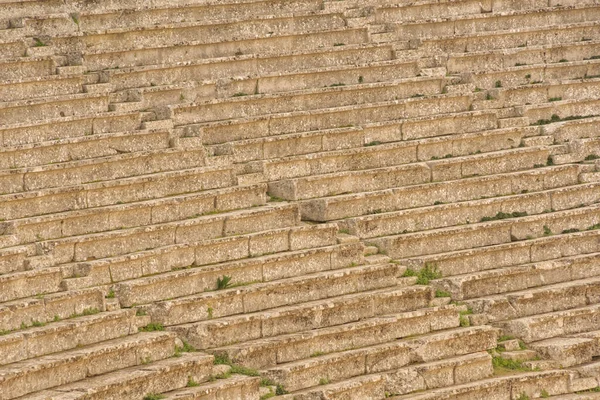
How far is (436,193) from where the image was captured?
22.3 metres

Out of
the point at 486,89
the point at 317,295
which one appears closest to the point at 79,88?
the point at 317,295

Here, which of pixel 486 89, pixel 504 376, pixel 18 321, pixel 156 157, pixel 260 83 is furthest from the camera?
pixel 486 89

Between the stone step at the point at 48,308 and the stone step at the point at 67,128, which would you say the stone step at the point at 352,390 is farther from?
the stone step at the point at 67,128

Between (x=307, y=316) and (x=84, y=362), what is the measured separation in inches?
122

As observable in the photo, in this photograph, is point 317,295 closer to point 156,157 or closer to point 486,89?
point 156,157

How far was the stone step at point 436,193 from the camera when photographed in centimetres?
2134

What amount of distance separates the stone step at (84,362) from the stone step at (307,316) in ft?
1.63

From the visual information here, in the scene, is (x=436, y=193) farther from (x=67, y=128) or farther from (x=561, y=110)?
(x=67, y=128)

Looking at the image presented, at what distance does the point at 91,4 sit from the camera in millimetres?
23578

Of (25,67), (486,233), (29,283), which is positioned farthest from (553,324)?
(25,67)

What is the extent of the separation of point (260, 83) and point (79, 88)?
2681 mm

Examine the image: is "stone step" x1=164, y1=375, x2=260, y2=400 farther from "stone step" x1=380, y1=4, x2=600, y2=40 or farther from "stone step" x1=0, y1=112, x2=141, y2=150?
"stone step" x1=380, y1=4, x2=600, y2=40

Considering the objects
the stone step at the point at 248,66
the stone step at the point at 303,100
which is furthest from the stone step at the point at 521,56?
the stone step at the point at 248,66

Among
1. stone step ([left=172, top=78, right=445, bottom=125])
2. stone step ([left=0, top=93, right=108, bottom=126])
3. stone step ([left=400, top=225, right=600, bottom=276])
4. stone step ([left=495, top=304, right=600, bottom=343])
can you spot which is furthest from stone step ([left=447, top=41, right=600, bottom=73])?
stone step ([left=0, top=93, right=108, bottom=126])
